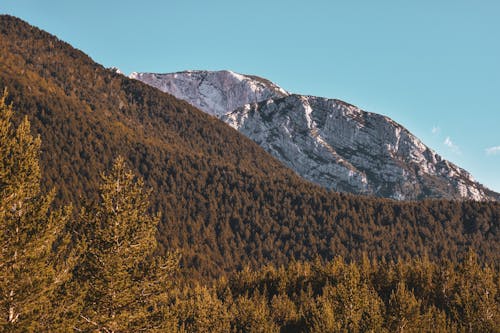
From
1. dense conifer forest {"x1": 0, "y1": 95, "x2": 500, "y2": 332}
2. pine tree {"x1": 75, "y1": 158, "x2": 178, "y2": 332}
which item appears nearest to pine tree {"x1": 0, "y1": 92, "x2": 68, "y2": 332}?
dense conifer forest {"x1": 0, "y1": 95, "x2": 500, "y2": 332}

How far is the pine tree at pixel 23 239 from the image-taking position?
24.6 m

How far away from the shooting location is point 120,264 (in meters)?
30.4

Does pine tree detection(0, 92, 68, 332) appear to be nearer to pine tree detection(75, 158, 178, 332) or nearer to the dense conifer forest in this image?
the dense conifer forest

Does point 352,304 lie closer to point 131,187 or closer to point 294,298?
point 131,187

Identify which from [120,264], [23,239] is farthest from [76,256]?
[23,239]

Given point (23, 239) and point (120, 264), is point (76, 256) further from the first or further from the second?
point (23, 239)

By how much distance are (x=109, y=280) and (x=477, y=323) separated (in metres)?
54.9

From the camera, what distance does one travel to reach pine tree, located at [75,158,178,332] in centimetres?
3041

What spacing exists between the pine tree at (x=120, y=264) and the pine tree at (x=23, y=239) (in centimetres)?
405

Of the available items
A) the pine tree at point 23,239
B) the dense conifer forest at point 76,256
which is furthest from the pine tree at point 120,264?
the pine tree at point 23,239

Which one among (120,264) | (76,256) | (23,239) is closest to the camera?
(23,239)

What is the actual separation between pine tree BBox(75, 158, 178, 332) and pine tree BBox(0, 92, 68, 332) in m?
4.05

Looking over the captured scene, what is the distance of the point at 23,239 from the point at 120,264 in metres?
6.94

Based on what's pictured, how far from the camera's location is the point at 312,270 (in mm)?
149000
